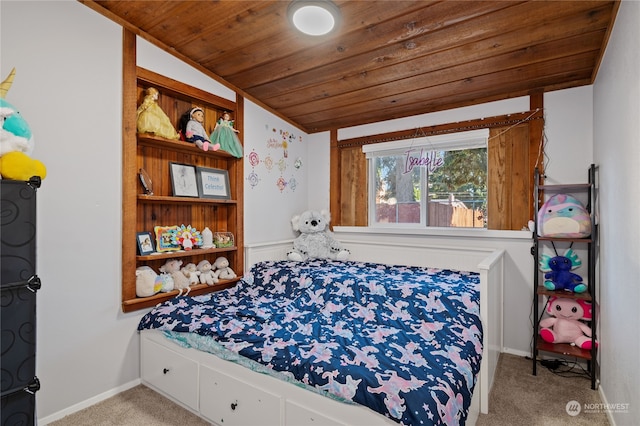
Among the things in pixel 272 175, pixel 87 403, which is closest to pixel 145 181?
pixel 272 175

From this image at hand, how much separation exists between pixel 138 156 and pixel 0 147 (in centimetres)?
99

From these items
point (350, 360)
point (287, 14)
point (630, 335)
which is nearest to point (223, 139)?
point (287, 14)

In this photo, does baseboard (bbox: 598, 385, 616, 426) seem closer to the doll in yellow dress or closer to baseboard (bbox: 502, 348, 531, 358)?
baseboard (bbox: 502, 348, 531, 358)

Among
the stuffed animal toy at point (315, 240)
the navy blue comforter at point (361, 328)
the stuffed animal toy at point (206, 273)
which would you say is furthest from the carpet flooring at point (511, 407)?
the stuffed animal toy at point (315, 240)

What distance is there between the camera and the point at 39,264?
1.69m

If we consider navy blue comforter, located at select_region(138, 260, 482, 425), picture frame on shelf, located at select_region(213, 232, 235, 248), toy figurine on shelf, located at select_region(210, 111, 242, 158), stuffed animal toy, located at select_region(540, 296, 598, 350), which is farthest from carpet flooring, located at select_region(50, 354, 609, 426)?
toy figurine on shelf, located at select_region(210, 111, 242, 158)

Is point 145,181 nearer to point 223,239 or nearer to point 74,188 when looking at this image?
point 74,188

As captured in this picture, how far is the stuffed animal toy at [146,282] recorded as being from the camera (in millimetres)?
2105

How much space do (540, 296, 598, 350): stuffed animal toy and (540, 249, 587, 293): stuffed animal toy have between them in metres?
0.11

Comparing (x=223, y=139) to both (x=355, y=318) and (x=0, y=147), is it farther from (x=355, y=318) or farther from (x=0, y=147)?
(x=355, y=318)

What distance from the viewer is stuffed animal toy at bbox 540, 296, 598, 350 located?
2.15m

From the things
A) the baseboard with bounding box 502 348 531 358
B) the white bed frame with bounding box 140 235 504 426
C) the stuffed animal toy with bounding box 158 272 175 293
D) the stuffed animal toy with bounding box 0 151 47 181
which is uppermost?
the stuffed animal toy with bounding box 0 151 47 181

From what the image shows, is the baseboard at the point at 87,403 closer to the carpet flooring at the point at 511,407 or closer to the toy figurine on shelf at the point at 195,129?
the carpet flooring at the point at 511,407

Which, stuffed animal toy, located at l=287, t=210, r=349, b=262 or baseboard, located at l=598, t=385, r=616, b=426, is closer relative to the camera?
baseboard, located at l=598, t=385, r=616, b=426
